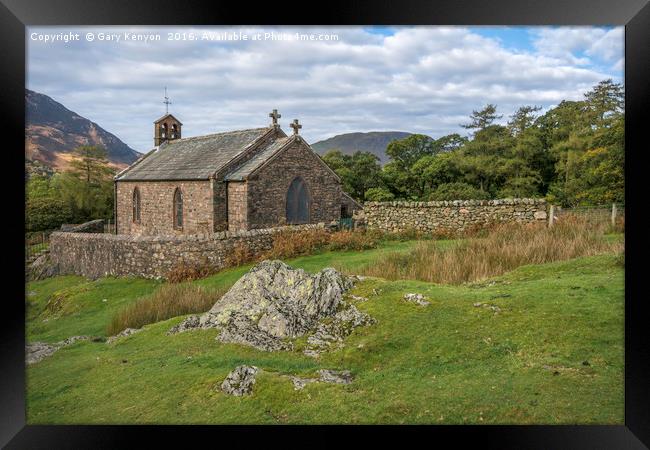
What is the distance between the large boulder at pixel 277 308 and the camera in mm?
5707

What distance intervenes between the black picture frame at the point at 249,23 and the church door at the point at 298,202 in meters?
9.22

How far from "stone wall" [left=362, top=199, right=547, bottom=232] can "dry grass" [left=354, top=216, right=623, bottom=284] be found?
7.58ft

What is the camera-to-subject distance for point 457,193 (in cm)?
1288

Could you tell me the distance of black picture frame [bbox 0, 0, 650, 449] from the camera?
17.5 feet

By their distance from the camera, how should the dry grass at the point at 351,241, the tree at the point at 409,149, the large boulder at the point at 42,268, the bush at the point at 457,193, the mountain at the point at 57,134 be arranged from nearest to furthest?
the mountain at the point at 57,134
the large boulder at the point at 42,268
the dry grass at the point at 351,241
the tree at the point at 409,149
the bush at the point at 457,193

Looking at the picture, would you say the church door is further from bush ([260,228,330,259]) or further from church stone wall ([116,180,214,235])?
bush ([260,228,330,259])

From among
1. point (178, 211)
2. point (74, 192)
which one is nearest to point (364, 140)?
point (74, 192)

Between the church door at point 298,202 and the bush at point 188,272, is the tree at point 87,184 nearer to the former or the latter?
the bush at point 188,272

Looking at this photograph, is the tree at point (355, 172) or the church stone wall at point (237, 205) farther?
the tree at point (355, 172)

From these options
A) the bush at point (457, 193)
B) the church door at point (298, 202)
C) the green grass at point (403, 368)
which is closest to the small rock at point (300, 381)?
the green grass at point (403, 368)

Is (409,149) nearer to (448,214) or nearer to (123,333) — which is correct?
(448,214)

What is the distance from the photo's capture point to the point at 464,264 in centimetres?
771
